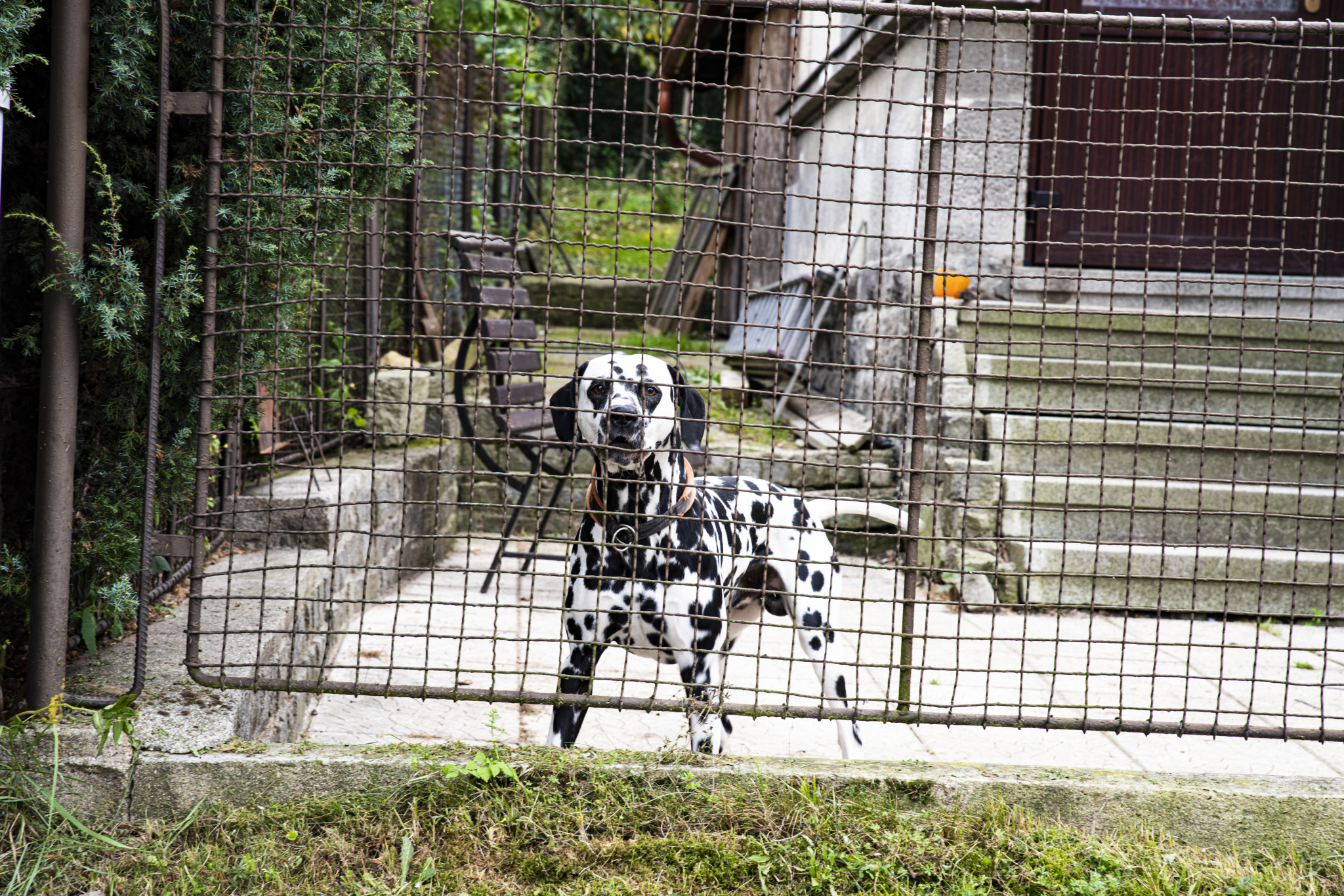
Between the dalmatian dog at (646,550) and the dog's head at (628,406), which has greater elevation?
the dog's head at (628,406)

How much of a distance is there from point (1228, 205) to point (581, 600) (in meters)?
6.18

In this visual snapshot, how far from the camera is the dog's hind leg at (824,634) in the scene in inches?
129

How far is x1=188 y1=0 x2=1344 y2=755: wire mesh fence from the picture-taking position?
2758mm

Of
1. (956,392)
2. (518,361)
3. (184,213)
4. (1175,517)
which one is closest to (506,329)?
(518,361)

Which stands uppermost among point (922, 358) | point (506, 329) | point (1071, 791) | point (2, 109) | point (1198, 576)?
point (2, 109)

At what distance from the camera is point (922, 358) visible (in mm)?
2920

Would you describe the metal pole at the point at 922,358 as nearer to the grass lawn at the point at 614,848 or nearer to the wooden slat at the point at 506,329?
the grass lawn at the point at 614,848

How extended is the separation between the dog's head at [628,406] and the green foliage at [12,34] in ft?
5.16

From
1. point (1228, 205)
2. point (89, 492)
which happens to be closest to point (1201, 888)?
point (89, 492)

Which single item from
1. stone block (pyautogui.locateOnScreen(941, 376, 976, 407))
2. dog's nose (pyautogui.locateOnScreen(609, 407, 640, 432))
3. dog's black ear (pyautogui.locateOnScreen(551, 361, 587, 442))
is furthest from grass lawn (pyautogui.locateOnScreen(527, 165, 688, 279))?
dog's nose (pyautogui.locateOnScreen(609, 407, 640, 432))

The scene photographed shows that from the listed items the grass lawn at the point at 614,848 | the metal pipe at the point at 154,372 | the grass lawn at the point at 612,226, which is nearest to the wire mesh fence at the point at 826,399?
the metal pipe at the point at 154,372

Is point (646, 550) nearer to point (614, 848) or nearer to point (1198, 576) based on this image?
point (614, 848)

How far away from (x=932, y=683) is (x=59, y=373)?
2.90m

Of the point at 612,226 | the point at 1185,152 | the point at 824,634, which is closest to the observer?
the point at 824,634
